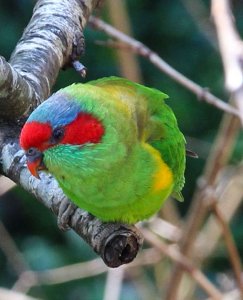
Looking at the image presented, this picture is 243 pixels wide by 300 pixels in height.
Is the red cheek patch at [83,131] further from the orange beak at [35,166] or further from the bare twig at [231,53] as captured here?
the bare twig at [231,53]

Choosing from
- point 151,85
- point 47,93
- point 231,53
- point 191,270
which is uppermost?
point 231,53

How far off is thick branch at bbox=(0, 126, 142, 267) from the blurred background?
85.4 inches

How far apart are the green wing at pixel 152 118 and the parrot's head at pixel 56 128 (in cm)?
21

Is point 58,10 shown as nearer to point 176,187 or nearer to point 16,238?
point 176,187

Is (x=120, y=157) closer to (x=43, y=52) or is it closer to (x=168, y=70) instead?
(x=43, y=52)

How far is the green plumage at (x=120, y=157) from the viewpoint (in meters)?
1.96

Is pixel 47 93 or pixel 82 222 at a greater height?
pixel 47 93

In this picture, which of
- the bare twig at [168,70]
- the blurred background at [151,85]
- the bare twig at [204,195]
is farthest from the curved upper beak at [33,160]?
the blurred background at [151,85]

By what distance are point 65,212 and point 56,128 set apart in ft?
0.69

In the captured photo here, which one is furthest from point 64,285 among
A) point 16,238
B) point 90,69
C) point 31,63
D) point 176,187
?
point 31,63

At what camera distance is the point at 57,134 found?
1910 mm

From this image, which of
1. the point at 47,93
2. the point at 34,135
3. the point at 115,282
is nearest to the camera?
the point at 34,135

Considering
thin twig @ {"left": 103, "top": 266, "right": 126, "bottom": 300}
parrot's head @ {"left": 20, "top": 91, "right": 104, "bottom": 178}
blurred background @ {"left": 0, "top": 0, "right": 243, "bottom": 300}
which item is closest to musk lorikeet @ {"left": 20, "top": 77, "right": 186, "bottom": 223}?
parrot's head @ {"left": 20, "top": 91, "right": 104, "bottom": 178}

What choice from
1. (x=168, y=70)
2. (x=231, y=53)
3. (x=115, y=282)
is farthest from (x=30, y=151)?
(x=115, y=282)
